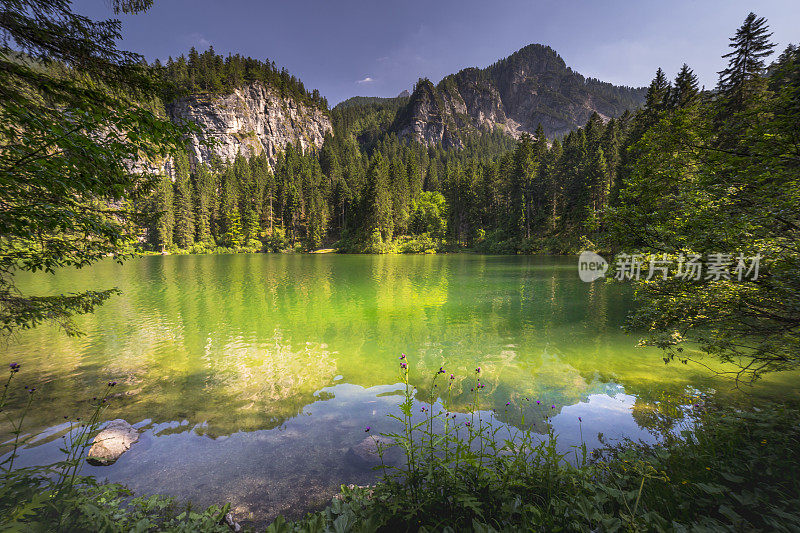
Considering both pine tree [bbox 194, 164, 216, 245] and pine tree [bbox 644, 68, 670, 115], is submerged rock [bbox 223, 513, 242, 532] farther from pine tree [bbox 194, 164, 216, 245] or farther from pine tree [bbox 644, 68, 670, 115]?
pine tree [bbox 194, 164, 216, 245]

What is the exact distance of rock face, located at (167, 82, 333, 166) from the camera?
124750 mm

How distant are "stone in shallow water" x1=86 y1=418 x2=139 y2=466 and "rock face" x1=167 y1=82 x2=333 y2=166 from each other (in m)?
133

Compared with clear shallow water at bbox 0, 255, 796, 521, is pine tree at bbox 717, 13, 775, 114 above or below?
above

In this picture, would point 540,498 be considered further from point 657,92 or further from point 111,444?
point 657,92

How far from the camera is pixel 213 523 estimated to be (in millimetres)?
3180

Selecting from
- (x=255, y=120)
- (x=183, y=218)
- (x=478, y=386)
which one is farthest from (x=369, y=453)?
(x=255, y=120)

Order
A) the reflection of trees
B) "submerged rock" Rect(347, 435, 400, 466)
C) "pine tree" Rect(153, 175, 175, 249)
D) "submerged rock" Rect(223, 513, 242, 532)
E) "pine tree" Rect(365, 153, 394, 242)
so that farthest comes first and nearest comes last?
"pine tree" Rect(153, 175, 175, 249), "pine tree" Rect(365, 153, 394, 242), the reflection of trees, "submerged rock" Rect(347, 435, 400, 466), "submerged rock" Rect(223, 513, 242, 532)

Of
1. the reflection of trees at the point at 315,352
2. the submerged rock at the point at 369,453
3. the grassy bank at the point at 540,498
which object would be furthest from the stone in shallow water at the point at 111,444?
the submerged rock at the point at 369,453

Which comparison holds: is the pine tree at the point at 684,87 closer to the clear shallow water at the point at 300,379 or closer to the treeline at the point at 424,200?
the treeline at the point at 424,200

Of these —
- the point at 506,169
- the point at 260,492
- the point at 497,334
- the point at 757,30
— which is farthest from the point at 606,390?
the point at 506,169

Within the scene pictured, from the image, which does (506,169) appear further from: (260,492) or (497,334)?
(260,492)

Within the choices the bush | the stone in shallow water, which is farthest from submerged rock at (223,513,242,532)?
the stone in shallow water

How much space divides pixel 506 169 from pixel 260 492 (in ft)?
253

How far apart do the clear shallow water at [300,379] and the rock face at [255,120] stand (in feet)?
414
